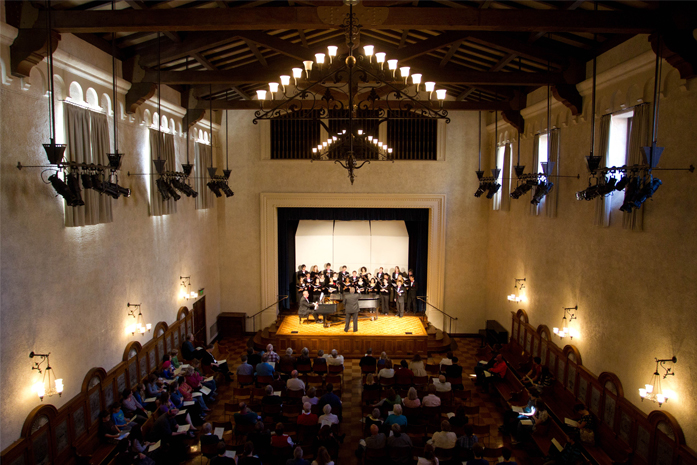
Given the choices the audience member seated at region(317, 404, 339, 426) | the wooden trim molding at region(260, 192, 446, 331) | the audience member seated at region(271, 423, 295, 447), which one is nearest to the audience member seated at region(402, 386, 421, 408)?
the audience member seated at region(317, 404, 339, 426)

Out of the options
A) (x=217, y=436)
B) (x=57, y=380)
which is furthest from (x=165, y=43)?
(x=217, y=436)

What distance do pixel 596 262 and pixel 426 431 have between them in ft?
14.0

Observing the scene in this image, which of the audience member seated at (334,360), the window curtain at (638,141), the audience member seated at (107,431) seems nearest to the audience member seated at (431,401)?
the audience member seated at (334,360)

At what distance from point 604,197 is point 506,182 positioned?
526 centimetres

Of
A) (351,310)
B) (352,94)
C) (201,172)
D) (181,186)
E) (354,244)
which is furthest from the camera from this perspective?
(354,244)

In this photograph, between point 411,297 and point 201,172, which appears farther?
point 411,297

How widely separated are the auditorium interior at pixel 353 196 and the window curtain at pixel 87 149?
0.04 meters

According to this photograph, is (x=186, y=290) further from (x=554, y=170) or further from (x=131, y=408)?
(x=554, y=170)

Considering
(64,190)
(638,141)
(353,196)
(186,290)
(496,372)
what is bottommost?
(496,372)

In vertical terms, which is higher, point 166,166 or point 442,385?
point 166,166

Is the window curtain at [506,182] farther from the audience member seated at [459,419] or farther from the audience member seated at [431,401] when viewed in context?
the audience member seated at [459,419]

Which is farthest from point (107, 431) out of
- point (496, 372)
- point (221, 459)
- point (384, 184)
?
point (384, 184)

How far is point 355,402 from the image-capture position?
1027 centimetres

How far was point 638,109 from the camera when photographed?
267 inches
